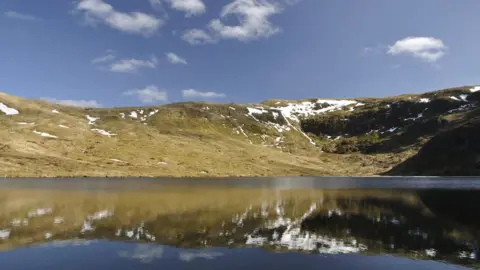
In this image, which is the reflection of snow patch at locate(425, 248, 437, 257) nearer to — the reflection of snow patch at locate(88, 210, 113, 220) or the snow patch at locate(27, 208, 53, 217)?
the reflection of snow patch at locate(88, 210, 113, 220)

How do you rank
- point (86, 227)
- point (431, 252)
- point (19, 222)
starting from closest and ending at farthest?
point (431, 252) < point (86, 227) < point (19, 222)

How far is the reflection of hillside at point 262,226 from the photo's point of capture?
3038 cm

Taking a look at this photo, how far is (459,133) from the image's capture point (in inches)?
7456

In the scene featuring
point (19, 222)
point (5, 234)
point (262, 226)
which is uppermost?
point (262, 226)

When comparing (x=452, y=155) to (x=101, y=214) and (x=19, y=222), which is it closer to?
(x=101, y=214)

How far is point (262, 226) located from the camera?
3916 cm

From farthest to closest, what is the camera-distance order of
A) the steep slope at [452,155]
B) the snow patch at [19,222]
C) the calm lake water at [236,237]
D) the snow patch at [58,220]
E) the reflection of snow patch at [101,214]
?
the steep slope at [452,155] < the reflection of snow patch at [101,214] < the snow patch at [58,220] < the snow patch at [19,222] < the calm lake water at [236,237]

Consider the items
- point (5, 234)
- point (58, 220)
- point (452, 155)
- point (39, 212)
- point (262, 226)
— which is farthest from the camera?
point (452, 155)

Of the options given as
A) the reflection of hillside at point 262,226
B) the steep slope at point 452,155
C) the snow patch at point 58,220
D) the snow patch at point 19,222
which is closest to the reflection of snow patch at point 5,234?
the reflection of hillside at point 262,226

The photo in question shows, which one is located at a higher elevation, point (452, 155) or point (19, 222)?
point (452, 155)

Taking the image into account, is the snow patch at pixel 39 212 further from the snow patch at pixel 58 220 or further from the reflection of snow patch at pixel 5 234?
the reflection of snow patch at pixel 5 234

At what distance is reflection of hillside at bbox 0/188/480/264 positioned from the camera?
30.4 m

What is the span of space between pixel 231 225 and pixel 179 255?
513 inches

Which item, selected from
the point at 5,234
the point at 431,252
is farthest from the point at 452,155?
the point at 5,234
